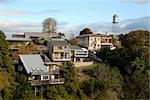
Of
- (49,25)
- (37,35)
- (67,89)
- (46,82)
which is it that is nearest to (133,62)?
(67,89)

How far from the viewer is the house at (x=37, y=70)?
9.66m

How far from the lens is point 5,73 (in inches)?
371

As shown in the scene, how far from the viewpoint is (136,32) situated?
39.4 ft

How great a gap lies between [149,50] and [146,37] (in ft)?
3.28

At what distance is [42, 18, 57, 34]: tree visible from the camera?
14578 mm

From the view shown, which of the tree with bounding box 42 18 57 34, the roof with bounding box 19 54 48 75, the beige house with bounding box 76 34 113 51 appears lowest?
the roof with bounding box 19 54 48 75

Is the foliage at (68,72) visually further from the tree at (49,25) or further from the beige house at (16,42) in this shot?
the tree at (49,25)

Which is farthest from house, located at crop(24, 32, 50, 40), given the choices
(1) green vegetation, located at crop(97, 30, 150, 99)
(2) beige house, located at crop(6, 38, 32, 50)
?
(1) green vegetation, located at crop(97, 30, 150, 99)

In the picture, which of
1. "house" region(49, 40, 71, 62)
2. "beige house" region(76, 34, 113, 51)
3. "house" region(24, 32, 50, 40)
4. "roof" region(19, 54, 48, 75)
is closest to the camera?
"roof" region(19, 54, 48, 75)

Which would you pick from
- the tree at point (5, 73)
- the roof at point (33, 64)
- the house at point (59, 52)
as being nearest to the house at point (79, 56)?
the house at point (59, 52)

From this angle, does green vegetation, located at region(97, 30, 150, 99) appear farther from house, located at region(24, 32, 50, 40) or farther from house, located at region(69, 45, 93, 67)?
house, located at region(24, 32, 50, 40)

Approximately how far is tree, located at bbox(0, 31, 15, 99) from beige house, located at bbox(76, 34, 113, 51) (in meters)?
5.00

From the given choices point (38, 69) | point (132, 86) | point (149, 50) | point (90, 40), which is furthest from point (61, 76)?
point (90, 40)

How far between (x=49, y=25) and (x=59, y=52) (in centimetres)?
365
